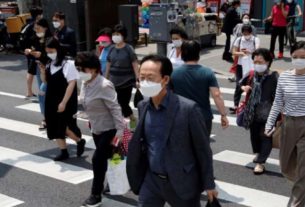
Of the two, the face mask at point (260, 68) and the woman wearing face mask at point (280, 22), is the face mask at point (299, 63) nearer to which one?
the face mask at point (260, 68)

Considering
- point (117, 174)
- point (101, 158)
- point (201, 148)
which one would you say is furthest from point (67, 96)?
point (201, 148)

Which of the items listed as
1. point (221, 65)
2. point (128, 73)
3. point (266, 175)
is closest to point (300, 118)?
point (266, 175)

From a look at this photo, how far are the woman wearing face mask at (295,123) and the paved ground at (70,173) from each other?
28.4 inches

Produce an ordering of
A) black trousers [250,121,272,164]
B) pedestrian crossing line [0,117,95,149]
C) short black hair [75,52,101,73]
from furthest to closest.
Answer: pedestrian crossing line [0,117,95,149]
black trousers [250,121,272,164]
short black hair [75,52,101,73]

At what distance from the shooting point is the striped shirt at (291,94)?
527 centimetres

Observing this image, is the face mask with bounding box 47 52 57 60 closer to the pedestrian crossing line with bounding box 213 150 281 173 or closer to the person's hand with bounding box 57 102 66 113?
the person's hand with bounding box 57 102 66 113

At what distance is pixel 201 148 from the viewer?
3869mm

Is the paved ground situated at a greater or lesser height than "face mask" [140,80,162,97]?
lesser

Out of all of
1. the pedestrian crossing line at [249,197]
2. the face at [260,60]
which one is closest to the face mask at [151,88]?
the pedestrian crossing line at [249,197]

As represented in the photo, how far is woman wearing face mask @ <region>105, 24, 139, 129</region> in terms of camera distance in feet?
27.1

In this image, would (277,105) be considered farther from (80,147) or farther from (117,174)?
(80,147)

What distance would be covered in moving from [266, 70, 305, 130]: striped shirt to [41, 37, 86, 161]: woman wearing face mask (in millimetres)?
2881

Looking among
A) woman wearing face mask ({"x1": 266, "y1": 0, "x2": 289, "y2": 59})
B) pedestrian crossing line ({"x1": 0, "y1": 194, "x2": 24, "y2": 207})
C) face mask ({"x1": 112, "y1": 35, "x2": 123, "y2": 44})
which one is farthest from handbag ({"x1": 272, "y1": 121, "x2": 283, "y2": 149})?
woman wearing face mask ({"x1": 266, "y1": 0, "x2": 289, "y2": 59})

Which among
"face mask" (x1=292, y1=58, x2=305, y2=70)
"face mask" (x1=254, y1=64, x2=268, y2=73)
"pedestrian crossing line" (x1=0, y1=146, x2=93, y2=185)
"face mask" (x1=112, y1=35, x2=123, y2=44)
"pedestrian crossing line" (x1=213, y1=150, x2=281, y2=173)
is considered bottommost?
"pedestrian crossing line" (x1=0, y1=146, x2=93, y2=185)
